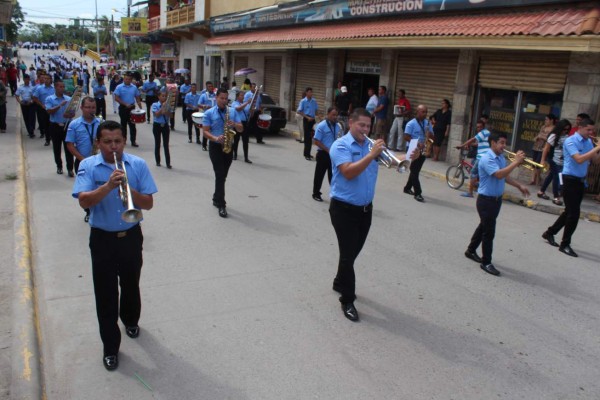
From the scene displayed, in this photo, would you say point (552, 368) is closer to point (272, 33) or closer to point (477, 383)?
point (477, 383)

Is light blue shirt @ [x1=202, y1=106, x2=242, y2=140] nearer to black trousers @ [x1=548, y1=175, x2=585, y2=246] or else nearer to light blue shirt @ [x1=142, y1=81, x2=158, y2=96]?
black trousers @ [x1=548, y1=175, x2=585, y2=246]

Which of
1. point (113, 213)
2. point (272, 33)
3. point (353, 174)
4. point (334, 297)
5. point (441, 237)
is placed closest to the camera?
point (113, 213)

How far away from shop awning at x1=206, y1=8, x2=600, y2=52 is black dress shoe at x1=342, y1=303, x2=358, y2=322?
23.4ft

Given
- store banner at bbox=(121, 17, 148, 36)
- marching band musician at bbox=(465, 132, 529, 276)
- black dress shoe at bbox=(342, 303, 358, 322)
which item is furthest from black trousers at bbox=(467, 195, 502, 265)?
store banner at bbox=(121, 17, 148, 36)

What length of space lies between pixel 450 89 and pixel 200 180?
768 cm

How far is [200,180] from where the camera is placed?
35.5 feet

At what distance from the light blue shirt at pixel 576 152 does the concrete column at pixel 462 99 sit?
252 inches

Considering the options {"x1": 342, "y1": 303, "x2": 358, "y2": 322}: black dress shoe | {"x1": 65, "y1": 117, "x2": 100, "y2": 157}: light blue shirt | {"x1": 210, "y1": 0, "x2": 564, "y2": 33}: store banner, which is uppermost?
{"x1": 210, "y1": 0, "x2": 564, "y2": 33}: store banner

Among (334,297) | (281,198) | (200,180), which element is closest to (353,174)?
(334,297)

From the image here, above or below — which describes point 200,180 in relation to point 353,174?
below

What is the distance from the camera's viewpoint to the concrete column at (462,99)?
13242 mm

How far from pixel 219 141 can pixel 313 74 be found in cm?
1395

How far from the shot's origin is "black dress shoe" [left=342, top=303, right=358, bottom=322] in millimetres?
4914

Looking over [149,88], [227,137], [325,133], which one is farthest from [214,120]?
[149,88]
